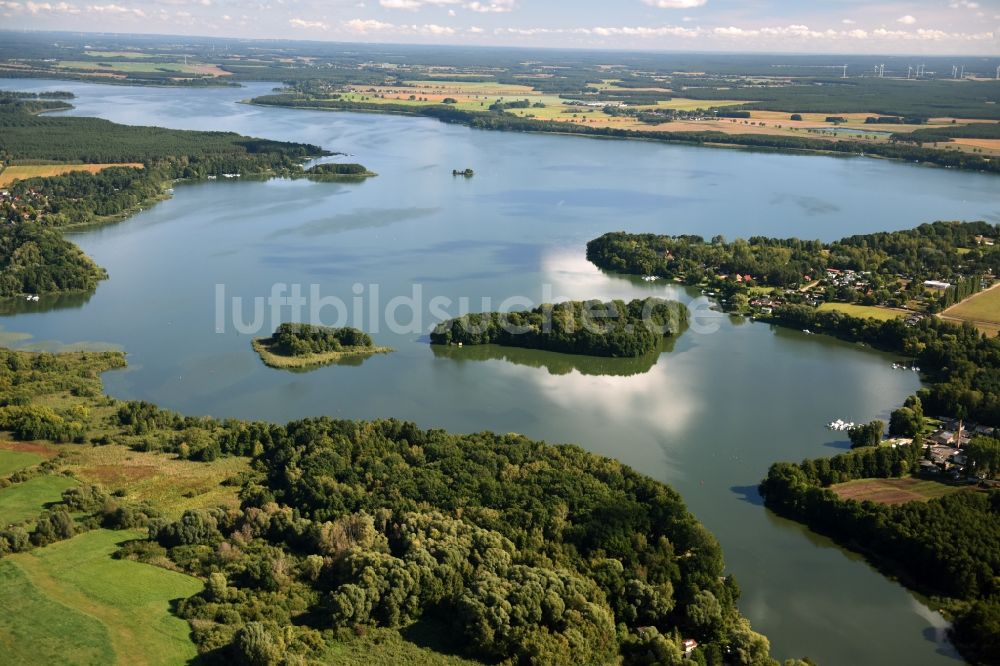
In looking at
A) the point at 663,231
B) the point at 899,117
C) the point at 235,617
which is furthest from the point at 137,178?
the point at 899,117

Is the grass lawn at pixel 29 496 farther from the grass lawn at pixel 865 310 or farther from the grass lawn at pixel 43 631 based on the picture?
the grass lawn at pixel 865 310

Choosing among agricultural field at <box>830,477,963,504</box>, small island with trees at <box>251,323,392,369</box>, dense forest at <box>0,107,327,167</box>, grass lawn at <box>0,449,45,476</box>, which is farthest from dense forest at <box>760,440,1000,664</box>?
dense forest at <box>0,107,327,167</box>

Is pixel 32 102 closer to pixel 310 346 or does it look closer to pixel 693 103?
pixel 693 103

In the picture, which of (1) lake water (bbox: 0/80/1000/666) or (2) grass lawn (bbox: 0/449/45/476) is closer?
(1) lake water (bbox: 0/80/1000/666)

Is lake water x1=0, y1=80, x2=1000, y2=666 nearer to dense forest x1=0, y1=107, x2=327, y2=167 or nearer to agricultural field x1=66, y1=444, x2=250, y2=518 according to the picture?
agricultural field x1=66, y1=444, x2=250, y2=518

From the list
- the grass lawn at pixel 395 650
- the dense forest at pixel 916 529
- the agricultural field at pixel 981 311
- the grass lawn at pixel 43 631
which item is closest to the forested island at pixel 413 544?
the grass lawn at pixel 395 650

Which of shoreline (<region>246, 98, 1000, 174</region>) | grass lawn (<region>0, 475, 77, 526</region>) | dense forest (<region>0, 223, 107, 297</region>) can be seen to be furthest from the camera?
shoreline (<region>246, 98, 1000, 174</region>)

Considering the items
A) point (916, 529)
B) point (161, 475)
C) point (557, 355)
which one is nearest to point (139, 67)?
point (557, 355)
